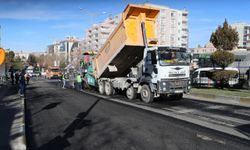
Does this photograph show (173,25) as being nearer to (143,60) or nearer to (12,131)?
Result: (143,60)

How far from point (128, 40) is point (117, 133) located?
7.60 metres

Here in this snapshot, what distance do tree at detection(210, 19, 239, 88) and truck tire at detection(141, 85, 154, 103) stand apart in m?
8.08

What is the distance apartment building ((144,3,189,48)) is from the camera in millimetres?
105062

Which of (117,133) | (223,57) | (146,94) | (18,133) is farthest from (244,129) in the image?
(223,57)

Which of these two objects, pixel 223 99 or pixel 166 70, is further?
pixel 223 99

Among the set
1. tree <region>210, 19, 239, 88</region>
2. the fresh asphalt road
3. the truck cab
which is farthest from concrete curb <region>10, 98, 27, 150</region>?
tree <region>210, 19, 239, 88</region>

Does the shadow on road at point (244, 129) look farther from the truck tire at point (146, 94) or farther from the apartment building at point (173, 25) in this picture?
the apartment building at point (173, 25)

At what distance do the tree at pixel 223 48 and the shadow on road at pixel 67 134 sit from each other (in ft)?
42.6

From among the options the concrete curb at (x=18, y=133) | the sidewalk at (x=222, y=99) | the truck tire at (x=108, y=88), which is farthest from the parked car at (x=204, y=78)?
the concrete curb at (x=18, y=133)

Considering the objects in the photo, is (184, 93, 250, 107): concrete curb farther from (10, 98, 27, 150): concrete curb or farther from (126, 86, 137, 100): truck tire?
(10, 98, 27, 150): concrete curb

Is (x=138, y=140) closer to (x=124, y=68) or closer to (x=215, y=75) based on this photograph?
(x=124, y=68)

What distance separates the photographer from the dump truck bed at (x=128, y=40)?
1509 cm

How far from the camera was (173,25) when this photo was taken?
109250 mm

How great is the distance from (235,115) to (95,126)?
521 centimetres
